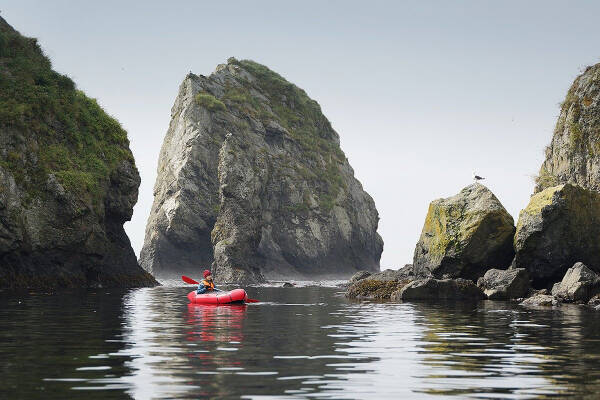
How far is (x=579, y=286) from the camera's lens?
29.7m

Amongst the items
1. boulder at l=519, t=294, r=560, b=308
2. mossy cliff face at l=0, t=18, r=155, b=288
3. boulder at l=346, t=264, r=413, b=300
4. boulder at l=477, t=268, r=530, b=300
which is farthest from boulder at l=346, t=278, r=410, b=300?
mossy cliff face at l=0, t=18, r=155, b=288

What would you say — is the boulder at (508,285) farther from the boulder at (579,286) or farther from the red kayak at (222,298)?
the red kayak at (222,298)

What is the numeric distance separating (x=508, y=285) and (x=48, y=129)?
Answer: 33394 mm

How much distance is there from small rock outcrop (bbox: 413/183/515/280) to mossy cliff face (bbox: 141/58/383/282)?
47.6 meters

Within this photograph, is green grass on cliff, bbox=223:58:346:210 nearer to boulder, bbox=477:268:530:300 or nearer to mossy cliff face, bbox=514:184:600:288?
mossy cliff face, bbox=514:184:600:288

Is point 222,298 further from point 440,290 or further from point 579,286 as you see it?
point 579,286

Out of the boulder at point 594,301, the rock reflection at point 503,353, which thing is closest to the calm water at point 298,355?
the rock reflection at point 503,353

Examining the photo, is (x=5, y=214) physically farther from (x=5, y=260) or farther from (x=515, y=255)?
(x=515, y=255)

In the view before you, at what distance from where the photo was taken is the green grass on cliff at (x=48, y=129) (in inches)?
1822

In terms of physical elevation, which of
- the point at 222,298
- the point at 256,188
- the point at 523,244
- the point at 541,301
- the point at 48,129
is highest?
the point at 256,188

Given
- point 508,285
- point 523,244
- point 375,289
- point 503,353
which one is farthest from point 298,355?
point 375,289

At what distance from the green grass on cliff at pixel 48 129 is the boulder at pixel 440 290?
24.4m

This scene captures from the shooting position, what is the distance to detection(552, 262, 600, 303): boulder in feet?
97.9

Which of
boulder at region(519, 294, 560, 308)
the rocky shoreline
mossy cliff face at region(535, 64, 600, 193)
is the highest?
mossy cliff face at region(535, 64, 600, 193)
